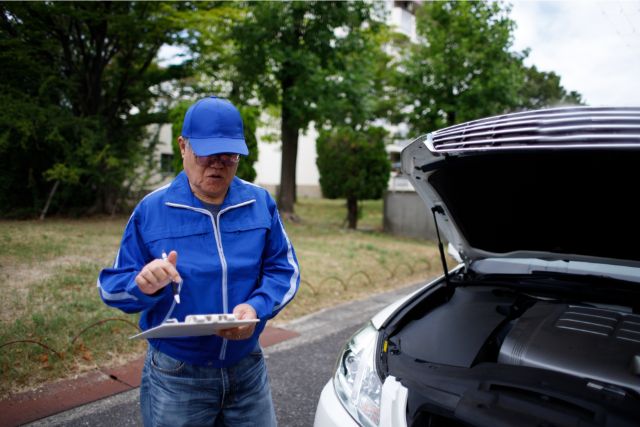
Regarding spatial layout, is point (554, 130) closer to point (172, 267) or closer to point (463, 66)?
point (172, 267)

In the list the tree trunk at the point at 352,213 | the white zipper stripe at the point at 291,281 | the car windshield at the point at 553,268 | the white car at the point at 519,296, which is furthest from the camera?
the tree trunk at the point at 352,213

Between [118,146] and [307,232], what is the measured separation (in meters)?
4.67

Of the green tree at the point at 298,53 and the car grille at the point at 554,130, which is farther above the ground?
the green tree at the point at 298,53

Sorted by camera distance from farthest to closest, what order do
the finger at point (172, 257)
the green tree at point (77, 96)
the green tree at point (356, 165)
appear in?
the green tree at point (356, 165), the green tree at point (77, 96), the finger at point (172, 257)

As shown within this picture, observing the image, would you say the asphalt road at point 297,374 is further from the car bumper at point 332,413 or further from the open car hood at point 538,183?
the open car hood at point 538,183

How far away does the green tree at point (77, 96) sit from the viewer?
22.4 ft

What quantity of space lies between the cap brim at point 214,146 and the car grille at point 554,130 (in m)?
0.81

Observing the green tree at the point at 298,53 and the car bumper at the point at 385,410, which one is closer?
the car bumper at the point at 385,410

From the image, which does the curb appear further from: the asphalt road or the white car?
the white car

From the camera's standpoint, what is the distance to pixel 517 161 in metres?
1.97

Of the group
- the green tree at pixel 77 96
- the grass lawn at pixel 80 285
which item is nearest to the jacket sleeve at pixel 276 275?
the grass lawn at pixel 80 285

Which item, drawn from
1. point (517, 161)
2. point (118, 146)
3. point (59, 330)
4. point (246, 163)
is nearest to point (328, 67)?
point (246, 163)

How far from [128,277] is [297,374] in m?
2.39

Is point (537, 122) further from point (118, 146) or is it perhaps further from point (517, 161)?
point (118, 146)
